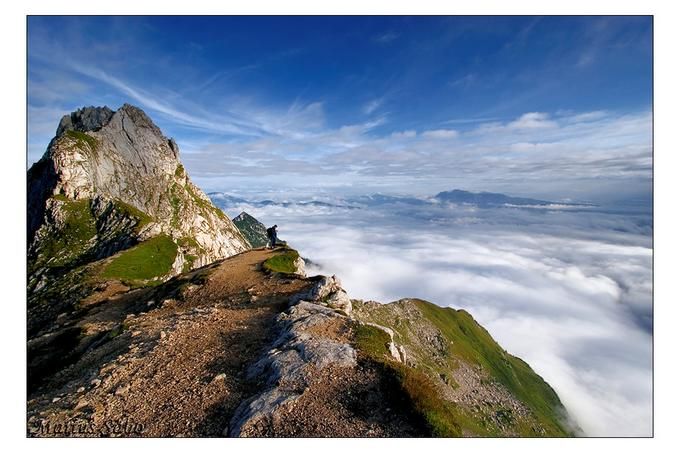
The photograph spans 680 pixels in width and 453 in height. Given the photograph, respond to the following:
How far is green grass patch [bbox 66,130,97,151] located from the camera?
13362 cm

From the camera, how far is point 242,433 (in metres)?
13.6

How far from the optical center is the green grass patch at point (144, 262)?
7000 cm

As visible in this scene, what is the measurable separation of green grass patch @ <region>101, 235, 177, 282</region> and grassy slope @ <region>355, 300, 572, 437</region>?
45.9 m

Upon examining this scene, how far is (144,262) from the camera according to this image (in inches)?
3029

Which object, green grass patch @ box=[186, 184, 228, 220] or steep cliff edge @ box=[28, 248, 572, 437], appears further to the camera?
green grass patch @ box=[186, 184, 228, 220]

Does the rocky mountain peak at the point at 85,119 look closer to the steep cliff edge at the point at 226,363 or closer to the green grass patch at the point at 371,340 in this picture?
the steep cliff edge at the point at 226,363

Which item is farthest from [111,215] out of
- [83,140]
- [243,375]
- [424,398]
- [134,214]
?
[424,398]

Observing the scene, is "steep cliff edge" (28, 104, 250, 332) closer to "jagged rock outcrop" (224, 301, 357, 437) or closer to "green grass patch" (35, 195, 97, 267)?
"green grass patch" (35, 195, 97, 267)

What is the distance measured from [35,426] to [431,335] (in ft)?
296

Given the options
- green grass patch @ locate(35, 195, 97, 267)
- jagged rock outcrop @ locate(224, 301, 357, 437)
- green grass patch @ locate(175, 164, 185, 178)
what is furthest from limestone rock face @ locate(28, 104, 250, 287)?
jagged rock outcrop @ locate(224, 301, 357, 437)

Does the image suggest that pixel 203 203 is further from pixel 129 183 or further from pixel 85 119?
pixel 85 119

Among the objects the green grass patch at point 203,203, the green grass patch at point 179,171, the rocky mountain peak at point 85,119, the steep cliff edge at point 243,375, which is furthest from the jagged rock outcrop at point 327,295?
the rocky mountain peak at point 85,119

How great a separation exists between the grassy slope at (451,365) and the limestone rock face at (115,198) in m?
64.1
